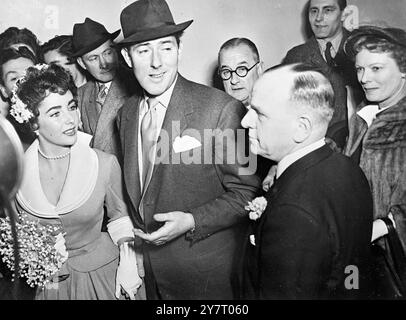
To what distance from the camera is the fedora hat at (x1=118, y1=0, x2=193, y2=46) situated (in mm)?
1881

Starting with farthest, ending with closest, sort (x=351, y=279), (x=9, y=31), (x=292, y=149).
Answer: (x=9, y=31)
(x=351, y=279)
(x=292, y=149)

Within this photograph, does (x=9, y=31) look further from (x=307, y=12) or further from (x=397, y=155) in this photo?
(x=397, y=155)

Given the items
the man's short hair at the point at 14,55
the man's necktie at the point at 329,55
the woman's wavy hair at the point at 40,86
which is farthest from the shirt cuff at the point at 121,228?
the man's necktie at the point at 329,55

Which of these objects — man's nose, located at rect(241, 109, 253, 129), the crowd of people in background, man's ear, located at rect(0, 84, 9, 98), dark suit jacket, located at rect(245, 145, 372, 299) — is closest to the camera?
dark suit jacket, located at rect(245, 145, 372, 299)

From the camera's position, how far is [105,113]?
2.05 m

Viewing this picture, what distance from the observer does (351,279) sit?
74.1 inches

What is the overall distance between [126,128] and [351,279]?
99cm

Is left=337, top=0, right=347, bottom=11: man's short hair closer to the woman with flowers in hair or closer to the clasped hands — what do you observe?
the woman with flowers in hair

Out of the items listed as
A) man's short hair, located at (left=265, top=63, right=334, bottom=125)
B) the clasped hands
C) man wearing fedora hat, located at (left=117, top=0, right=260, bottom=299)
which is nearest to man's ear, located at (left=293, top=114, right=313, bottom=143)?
man's short hair, located at (left=265, top=63, right=334, bottom=125)

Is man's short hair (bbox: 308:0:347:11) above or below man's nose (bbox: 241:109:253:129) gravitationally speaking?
above

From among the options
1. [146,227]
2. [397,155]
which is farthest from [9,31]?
[397,155]

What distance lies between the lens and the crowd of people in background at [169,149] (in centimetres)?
192

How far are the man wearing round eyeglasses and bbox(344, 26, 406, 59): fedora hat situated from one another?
34 centimetres

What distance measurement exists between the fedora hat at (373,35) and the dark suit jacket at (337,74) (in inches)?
0.8
